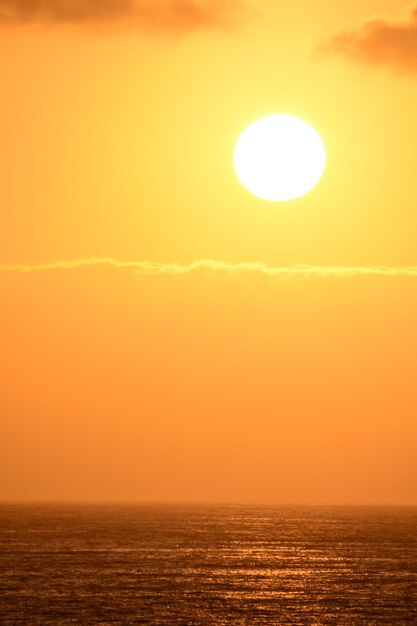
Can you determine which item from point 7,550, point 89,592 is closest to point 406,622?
point 89,592

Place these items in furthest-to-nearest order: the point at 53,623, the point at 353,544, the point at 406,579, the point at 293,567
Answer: the point at 353,544 → the point at 293,567 → the point at 406,579 → the point at 53,623

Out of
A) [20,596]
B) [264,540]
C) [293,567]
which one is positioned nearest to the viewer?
[20,596]

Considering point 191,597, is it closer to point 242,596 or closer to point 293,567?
point 242,596

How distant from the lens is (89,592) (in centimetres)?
9194

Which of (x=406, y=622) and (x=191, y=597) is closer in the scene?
(x=406, y=622)

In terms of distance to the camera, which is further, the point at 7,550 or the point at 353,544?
the point at 353,544

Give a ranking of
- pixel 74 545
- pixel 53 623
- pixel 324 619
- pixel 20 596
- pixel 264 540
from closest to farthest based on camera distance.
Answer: pixel 53 623 < pixel 324 619 < pixel 20 596 < pixel 74 545 < pixel 264 540

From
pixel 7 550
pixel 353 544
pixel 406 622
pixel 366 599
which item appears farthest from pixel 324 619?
pixel 353 544

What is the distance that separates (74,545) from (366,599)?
66.0 meters

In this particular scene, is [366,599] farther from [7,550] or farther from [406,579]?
[7,550]

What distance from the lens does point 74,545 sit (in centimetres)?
14875

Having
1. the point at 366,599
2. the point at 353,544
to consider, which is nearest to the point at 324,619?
the point at 366,599

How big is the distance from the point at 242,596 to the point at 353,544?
75665 mm

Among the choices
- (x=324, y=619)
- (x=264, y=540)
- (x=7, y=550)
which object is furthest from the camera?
(x=264, y=540)
